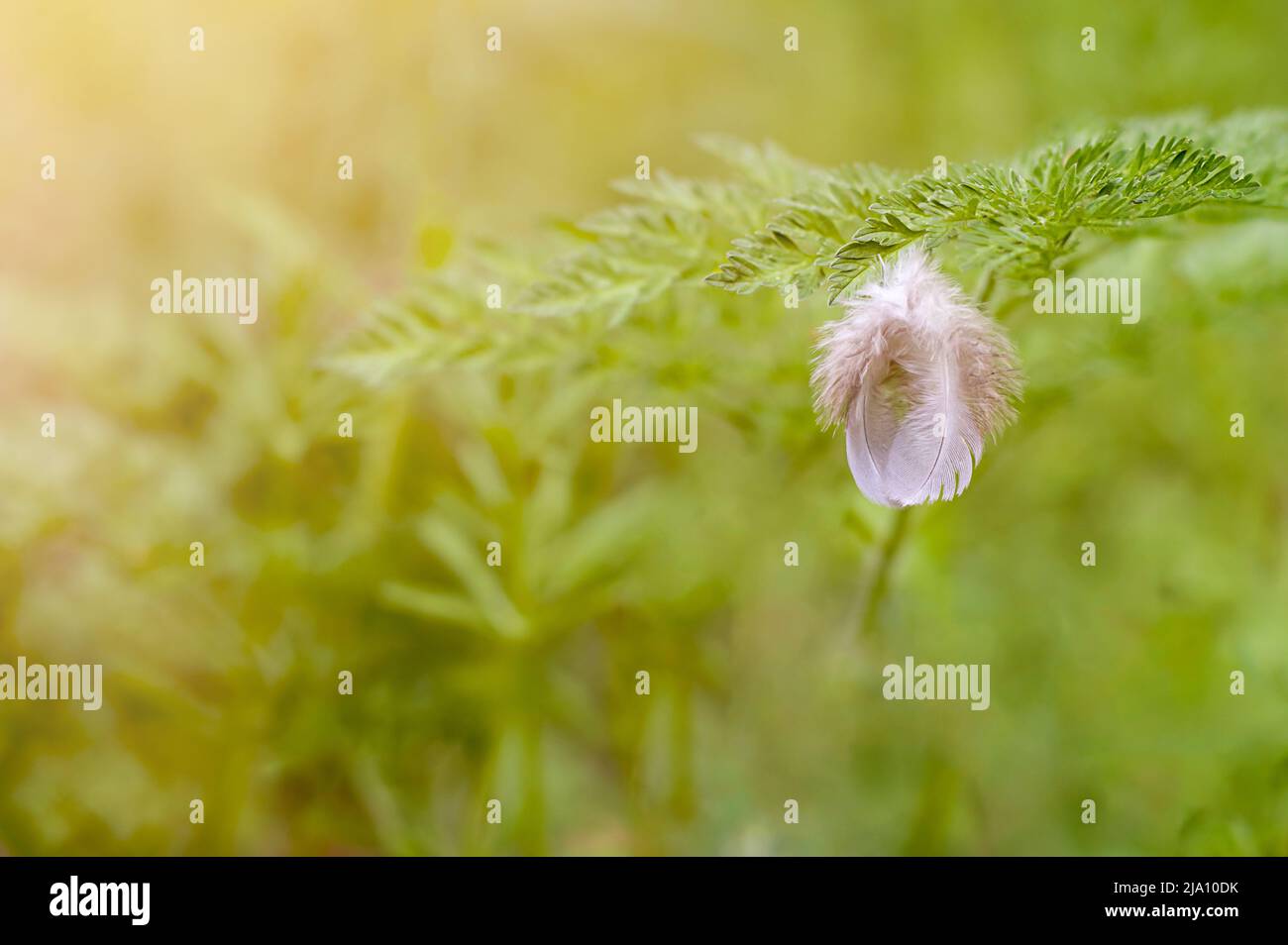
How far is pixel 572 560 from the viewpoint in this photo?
1.23 m

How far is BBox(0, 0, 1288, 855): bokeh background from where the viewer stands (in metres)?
1.13

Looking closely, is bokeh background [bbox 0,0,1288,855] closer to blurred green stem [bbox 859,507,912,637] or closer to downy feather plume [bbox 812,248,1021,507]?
blurred green stem [bbox 859,507,912,637]

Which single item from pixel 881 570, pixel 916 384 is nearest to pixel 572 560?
pixel 881 570

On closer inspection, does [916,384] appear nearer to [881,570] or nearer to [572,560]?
[881,570]

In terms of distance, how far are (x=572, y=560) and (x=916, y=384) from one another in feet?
1.90

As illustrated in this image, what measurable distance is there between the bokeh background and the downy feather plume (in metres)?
0.26

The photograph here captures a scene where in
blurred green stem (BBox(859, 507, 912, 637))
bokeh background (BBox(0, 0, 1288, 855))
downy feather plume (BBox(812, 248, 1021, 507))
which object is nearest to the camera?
downy feather plume (BBox(812, 248, 1021, 507))

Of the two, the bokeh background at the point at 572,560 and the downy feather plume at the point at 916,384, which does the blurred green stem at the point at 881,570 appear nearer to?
the bokeh background at the point at 572,560

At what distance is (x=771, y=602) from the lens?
4.79 ft

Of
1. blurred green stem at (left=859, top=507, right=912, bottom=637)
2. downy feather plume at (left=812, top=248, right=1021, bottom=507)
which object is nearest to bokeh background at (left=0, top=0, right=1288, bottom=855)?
blurred green stem at (left=859, top=507, right=912, bottom=637)
